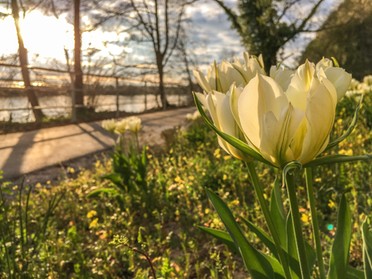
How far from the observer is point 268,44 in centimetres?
1870

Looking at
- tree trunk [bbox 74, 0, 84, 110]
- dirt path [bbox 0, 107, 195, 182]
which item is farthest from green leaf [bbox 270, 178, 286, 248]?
tree trunk [bbox 74, 0, 84, 110]

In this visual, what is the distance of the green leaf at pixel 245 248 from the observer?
0.94 m

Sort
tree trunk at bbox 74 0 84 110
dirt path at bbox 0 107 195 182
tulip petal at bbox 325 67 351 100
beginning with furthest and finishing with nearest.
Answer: tree trunk at bbox 74 0 84 110
dirt path at bbox 0 107 195 182
tulip petal at bbox 325 67 351 100

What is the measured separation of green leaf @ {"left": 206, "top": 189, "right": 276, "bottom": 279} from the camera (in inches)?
36.8

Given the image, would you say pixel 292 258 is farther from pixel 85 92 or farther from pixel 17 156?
pixel 85 92

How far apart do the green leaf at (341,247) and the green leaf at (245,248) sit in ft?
0.45

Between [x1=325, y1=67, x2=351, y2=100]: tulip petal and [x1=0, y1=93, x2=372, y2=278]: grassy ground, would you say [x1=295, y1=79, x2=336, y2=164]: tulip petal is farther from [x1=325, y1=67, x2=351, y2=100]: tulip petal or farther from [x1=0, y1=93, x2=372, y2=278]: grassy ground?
[x1=0, y1=93, x2=372, y2=278]: grassy ground

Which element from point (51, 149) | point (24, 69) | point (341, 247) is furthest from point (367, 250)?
point (24, 69)

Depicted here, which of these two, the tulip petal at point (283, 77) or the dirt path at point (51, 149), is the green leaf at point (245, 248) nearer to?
the tulip petal at point (283, 77)

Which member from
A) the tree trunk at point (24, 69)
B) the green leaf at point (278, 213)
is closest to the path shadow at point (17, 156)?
the tree trunk at point (24, 69)

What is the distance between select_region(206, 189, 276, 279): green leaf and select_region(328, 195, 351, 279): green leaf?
138 mm

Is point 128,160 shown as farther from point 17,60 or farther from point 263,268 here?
point 17,60

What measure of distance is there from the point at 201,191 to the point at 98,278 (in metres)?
1.37

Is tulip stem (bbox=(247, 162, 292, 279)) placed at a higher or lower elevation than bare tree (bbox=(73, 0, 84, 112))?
lower
